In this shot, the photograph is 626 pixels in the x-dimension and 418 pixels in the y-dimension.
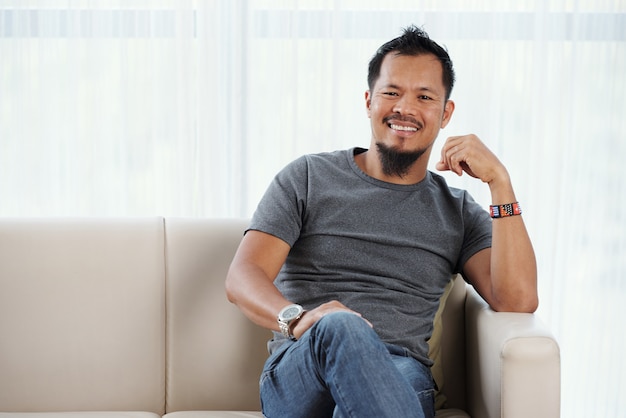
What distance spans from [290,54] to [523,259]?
101 cm

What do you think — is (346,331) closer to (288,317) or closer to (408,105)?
(288,317)

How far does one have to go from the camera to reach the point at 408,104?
2.07 m

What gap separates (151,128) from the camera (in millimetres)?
2572

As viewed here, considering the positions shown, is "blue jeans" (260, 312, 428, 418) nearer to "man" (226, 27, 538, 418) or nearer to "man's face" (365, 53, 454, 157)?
"man" (226, 27, 538, 418)

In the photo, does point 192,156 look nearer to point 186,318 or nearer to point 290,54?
point 290,54

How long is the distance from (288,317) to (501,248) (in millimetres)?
565

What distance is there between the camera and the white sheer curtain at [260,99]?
8.33 feet

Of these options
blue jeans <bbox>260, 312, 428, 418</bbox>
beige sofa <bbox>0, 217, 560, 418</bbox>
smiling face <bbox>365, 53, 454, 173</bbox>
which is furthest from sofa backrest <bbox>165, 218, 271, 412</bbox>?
smiling face <bbox>365, 53, 454, 173</bbox>

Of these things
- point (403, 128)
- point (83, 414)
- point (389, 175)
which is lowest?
point (83, 414)

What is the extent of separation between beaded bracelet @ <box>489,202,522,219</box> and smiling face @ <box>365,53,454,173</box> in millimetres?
247

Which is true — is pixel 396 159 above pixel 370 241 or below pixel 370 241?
above

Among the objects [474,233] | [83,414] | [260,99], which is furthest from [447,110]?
[83,414]

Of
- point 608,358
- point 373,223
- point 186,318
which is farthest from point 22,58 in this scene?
point 608,358

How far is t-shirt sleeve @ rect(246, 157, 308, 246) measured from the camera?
200 cm
